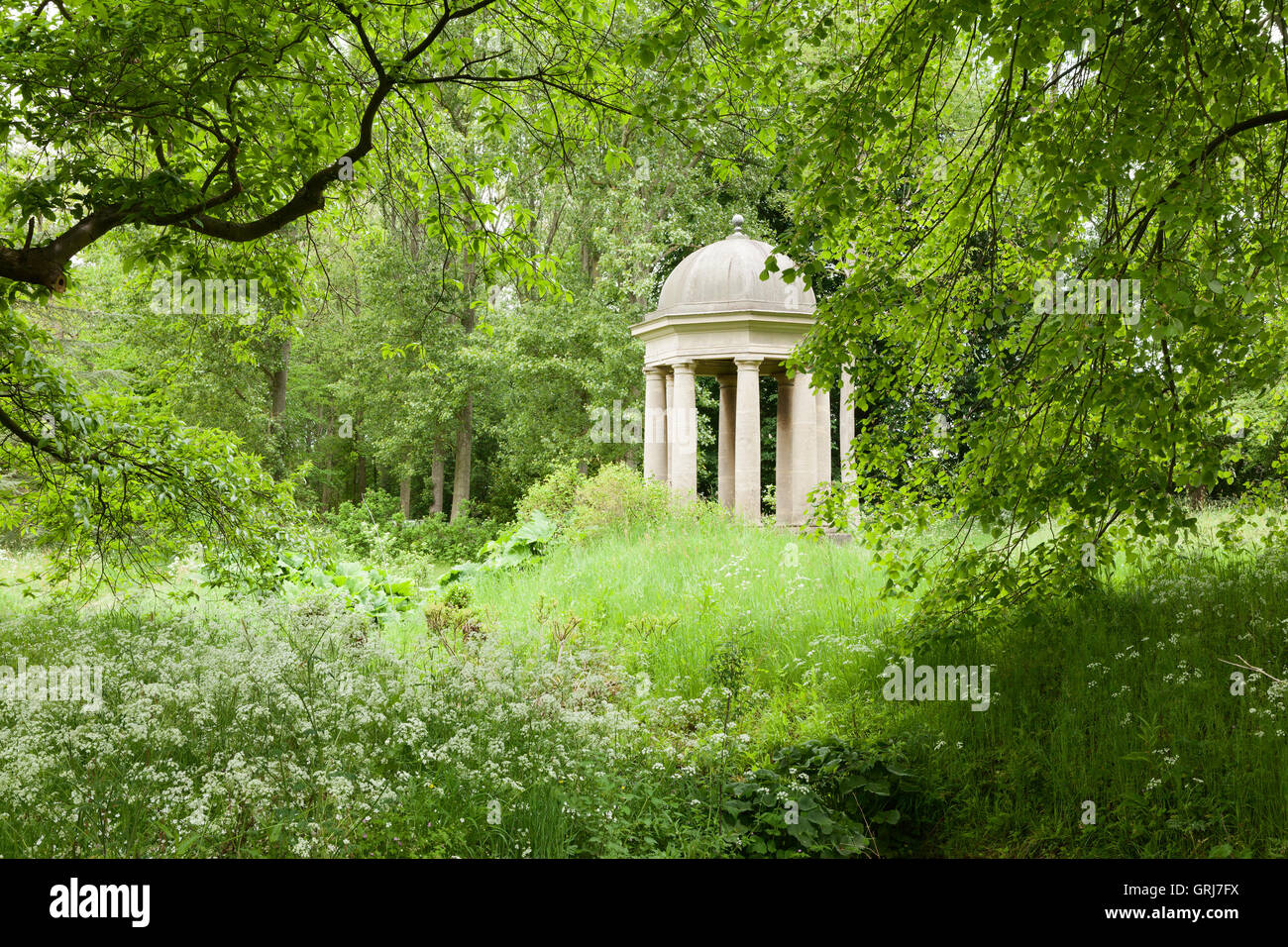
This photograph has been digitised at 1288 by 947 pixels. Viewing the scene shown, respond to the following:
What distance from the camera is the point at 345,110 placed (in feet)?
20.8

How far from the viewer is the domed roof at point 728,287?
1498cm

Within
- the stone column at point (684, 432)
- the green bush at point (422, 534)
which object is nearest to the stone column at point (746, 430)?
the stone column at point (684, 432)

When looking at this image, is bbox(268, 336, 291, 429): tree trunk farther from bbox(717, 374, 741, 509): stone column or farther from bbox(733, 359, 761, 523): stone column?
bbox(733, 359, 761, 523): stone column

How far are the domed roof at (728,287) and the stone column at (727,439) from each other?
204 cm

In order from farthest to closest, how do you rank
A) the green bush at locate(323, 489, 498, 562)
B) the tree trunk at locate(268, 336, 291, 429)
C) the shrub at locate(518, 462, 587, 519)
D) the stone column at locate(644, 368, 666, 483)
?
1. the tree trunk at locate(268, 336, 291, 429)
2. the green bush at locate(323, 489, 498, 562)
3. the stone column at locate(644, 368, 666, 483)
4. the shrub at locate(518, 462, 587, 519)

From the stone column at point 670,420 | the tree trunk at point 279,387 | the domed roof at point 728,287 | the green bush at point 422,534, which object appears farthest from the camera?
the tree trunk at point 279,387

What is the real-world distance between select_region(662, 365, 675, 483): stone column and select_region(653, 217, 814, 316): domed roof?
1.29 meters

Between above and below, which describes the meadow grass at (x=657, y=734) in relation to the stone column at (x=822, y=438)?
below

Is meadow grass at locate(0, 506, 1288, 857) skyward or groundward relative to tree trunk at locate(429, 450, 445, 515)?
groundward

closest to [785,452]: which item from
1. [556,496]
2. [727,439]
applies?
[727,439]

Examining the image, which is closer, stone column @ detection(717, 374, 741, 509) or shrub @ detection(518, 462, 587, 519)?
shrub @ detection(518, 462, 587, 519)

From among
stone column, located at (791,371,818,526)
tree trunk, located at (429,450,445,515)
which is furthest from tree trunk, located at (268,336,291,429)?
stone column, located at (791,371,818,526)

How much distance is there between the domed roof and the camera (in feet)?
49.1

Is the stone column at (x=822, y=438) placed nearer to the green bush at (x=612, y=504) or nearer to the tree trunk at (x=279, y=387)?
the green bush at (x=612, y=504)
